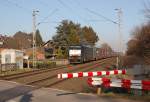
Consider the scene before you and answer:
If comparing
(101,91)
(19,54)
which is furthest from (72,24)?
(101,91)

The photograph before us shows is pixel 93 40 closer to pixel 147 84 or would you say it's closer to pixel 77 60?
pixel 77 60

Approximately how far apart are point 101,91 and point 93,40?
5253 inches

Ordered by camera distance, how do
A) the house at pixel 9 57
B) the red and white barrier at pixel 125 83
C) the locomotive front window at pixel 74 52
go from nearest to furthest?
the red and white barrier at pixel 125 83 < the house at pixel 9 57 < the locomotive front window at pixel 74 52

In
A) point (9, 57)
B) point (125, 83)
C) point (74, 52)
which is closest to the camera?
point (125, 83)

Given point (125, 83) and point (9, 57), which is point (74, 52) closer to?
point (9, 57)

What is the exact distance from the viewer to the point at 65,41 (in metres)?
97.4

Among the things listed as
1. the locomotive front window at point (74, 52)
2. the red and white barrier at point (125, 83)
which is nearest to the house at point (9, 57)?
the locomotive front window at point (74, 52)

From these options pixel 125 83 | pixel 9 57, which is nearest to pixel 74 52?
pixel 9 57

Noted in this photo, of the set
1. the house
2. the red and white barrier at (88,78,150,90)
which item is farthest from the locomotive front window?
→ the red and white barrier at (88,78,150,90)

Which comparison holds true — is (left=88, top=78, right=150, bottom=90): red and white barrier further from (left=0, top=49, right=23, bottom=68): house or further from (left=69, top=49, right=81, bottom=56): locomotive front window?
(left=69, top=49, right=81, bottom=56): locomotive front window

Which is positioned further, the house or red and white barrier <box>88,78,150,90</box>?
the house

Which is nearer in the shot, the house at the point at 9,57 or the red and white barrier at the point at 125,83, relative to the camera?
the red and white barrier at the point at 125,83

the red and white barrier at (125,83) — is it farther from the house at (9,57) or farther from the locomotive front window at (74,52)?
the locomotive front window at (74,52)

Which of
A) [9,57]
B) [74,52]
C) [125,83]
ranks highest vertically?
[74,52]
